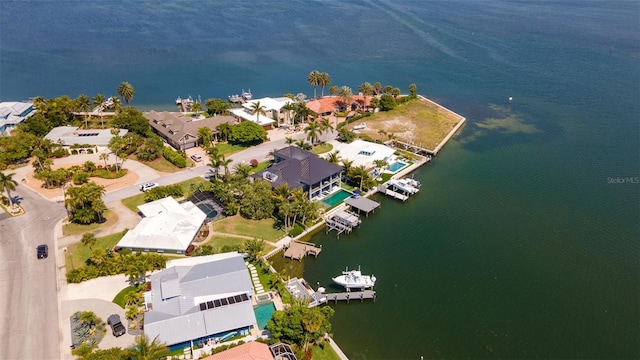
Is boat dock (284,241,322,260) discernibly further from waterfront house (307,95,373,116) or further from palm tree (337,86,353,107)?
palm tree (337,86,353,107)

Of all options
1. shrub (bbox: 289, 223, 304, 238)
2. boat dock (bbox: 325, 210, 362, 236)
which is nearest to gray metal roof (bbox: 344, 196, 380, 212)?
boat dock (bbox: 325, 210, 362, 236)

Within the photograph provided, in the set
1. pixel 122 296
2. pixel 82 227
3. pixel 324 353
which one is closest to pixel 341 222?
pixel 324 353

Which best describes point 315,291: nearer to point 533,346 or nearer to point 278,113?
point 533,346

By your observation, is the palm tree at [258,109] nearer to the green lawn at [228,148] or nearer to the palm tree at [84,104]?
the green lawn at [228,148]

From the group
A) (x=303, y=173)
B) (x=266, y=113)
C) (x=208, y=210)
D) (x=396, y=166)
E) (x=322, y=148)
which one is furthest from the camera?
(x=266, y=113)

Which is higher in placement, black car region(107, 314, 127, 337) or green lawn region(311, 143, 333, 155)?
green lawn region(311, 143, 333, 155)

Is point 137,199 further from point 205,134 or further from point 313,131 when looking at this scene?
point 313,131
